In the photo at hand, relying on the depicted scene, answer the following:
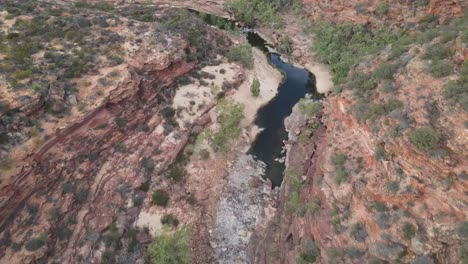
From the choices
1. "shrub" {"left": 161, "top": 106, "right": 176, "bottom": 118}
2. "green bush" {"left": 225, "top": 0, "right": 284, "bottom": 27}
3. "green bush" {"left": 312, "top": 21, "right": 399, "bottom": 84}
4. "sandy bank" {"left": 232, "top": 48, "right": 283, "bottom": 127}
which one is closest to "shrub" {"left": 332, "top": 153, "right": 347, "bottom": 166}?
"sandy bank" {"left": 232, "top": 48, "right": 283, "bottom": 127}

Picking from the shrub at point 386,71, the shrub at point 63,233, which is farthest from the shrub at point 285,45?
the shrub at point 63,233

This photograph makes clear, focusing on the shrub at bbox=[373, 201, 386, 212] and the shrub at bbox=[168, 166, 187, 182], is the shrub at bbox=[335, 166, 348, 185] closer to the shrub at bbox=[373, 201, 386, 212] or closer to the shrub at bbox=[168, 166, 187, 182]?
the shrub at bbox=[373, 201, 386, 212]

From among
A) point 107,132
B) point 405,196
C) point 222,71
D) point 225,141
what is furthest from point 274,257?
point 222,71

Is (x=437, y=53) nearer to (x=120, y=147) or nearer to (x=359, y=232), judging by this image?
(x=359, y=232)

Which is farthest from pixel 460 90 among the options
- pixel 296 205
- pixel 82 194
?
pixel 82 194

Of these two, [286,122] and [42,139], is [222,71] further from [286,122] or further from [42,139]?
[42,139]

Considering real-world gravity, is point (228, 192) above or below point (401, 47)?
below

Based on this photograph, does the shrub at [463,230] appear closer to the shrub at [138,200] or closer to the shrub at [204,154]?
the shrub at [204,154]

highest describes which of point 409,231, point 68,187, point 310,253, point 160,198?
point 409,231
